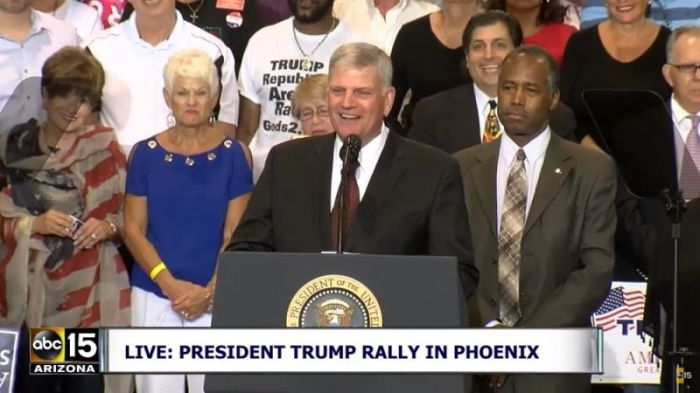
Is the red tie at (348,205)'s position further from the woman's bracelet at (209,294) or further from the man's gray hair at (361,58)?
the woman's bracelet at (209,294)

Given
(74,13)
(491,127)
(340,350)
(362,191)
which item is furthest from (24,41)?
(340,350)

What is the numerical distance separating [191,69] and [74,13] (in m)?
1.19

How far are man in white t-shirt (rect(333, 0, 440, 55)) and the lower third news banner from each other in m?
4.09

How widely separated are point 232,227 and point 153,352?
299 cm

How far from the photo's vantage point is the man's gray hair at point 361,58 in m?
5.05

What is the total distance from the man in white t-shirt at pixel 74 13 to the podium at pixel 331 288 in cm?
381

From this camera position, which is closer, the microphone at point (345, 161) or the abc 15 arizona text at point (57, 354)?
the microphone at point (345, 161)

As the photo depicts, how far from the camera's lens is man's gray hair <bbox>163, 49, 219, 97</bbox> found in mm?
6949

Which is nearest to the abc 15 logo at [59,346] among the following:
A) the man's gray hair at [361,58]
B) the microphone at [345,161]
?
the man's gray hair at [361,58]

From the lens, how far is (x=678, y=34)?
263 inches

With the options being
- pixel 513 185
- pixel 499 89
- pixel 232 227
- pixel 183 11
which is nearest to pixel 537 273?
pixel 513 185

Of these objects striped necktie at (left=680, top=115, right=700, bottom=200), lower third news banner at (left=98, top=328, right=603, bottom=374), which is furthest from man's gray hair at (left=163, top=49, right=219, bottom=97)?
lower third news banner at (left=98, top=328, right=603, bottom=374)

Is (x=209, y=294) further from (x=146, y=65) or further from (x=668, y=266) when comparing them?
(x=668, y=266)

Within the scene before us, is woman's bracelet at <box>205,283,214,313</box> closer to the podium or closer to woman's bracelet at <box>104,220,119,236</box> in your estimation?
woman's bracelet at <box>104,220,119,236</box>
